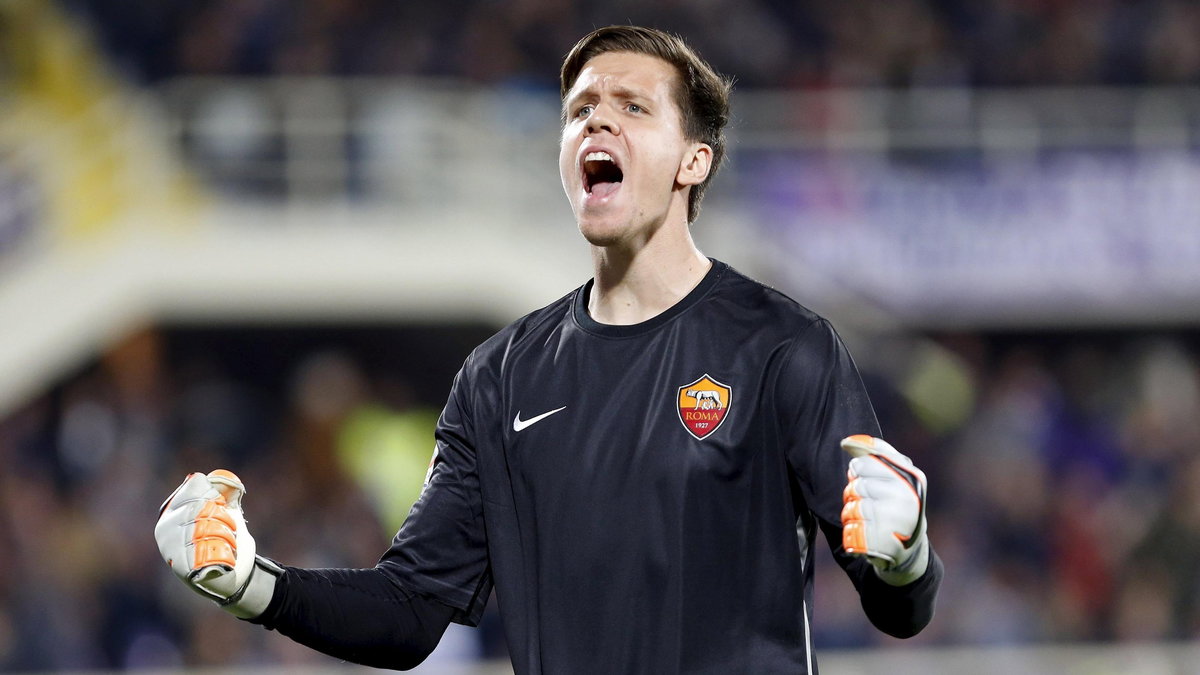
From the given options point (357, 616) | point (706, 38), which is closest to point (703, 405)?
point (357, 616)

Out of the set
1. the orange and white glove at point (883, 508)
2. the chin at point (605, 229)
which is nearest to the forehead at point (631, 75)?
the chin at point (605, 229)

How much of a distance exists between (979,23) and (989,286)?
2.22m

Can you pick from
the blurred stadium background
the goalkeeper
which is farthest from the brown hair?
the blurred stadium background

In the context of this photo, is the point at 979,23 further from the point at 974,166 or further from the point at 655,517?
the point at 655,517

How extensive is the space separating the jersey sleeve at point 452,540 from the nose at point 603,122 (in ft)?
1.84

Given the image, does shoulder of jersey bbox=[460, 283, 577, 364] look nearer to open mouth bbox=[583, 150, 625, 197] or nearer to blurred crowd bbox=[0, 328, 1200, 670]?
open mouth bbox=[583, 150, 625, 197]

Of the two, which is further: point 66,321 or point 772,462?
point 66,321

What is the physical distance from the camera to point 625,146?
3164 millimetres

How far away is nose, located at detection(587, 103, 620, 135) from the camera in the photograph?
317cm

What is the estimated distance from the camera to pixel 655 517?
2941 mm

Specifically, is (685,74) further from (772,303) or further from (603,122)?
(772,303)

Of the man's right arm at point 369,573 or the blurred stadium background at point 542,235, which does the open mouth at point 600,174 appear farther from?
the blurred stadium background at point 542,235

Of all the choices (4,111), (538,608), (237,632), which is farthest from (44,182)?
(538,608)

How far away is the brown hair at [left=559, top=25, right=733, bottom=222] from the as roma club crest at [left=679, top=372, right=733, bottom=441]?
46cm
